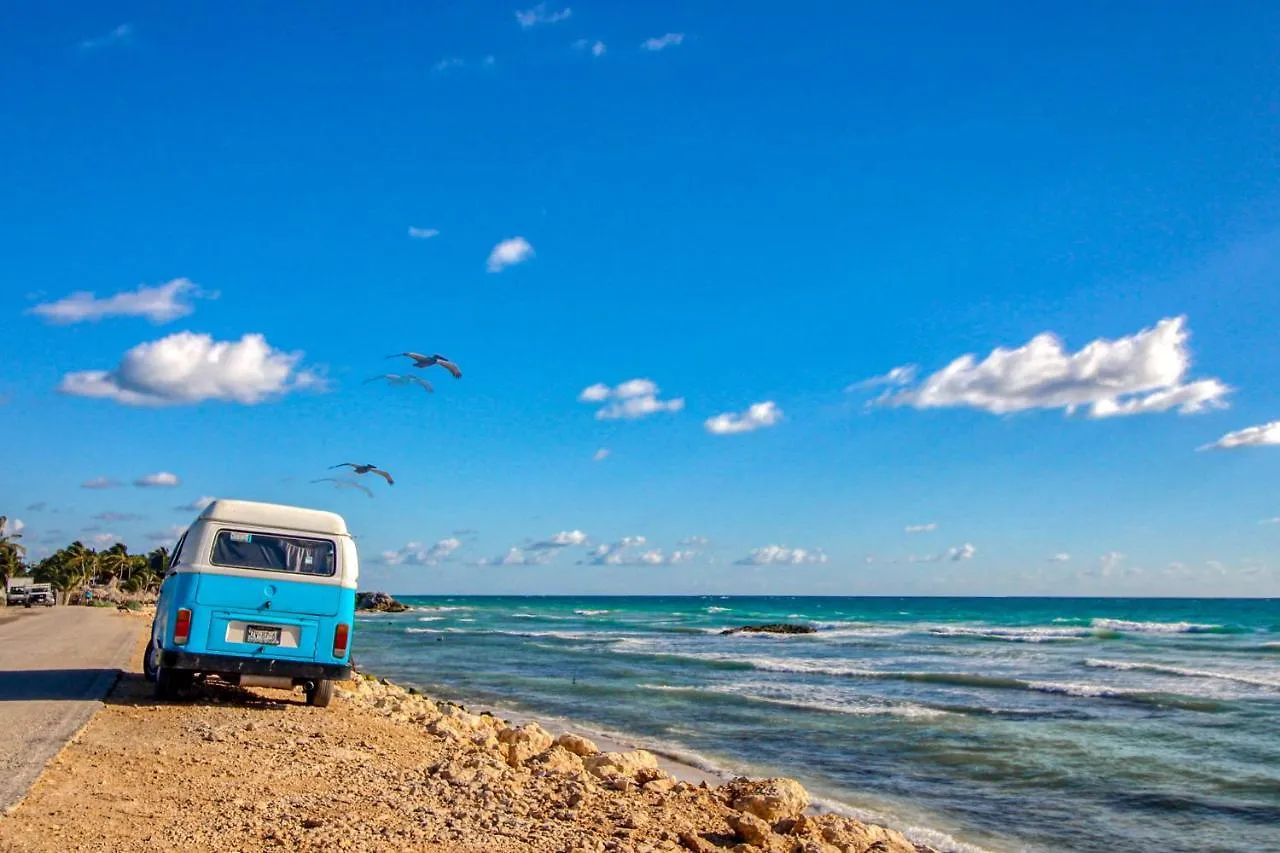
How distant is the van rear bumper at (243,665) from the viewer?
31.3ft

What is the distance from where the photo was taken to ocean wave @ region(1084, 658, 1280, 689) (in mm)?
25891

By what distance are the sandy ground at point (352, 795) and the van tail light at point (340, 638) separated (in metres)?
0.73

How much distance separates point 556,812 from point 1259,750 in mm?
13513

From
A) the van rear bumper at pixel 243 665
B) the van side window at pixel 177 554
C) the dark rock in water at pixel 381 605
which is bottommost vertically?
the dark rock in water at pixel 381 605

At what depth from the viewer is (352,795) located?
271 inches

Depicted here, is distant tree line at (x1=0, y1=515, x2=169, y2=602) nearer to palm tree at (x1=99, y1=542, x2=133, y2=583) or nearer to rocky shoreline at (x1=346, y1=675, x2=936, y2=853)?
palm tree at (x1=99, y1=542, x2=133, y2=583)

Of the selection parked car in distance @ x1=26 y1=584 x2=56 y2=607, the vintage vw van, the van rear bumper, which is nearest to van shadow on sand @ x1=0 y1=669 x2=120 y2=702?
the vintage vw van

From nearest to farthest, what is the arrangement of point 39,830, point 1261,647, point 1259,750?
point 39,830 → point 1259,750 → point 1261,647

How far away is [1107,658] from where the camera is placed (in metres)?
34.8

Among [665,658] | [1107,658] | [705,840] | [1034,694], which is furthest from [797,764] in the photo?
[1107,658]

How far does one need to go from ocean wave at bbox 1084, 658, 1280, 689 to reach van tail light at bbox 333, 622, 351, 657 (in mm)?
24034

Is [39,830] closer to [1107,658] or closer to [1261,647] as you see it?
[1107,658]

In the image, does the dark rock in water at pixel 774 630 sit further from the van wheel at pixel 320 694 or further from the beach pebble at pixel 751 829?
the beach pebble at pixel 751 829

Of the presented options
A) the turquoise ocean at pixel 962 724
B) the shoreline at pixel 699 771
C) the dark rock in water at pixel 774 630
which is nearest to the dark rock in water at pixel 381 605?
the dark rock in water at pixel 774 630
